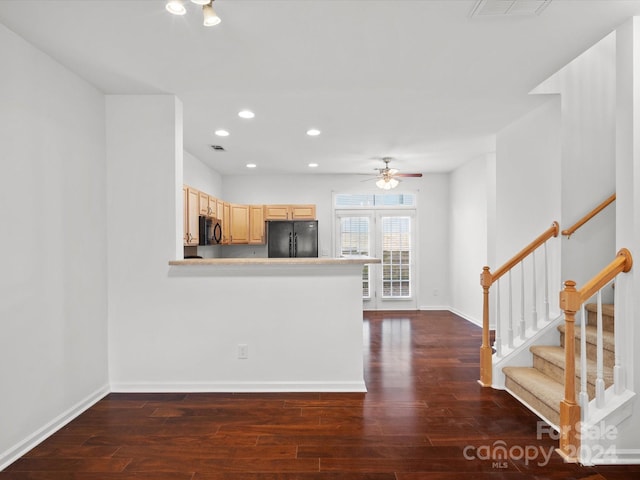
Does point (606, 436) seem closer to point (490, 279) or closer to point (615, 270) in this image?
point (615, 270)

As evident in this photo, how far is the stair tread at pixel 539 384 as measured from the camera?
2.57 m

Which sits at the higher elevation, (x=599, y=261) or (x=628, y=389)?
(x=599, y=261)

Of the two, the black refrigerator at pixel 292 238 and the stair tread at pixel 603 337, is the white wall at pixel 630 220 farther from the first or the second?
the black refrigerator at pixel 292 238

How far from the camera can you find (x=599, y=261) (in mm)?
3213

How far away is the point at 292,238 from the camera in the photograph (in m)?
6.52

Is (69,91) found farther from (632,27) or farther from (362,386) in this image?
(632,27)

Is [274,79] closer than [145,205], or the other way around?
[274,79]

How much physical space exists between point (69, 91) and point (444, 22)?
272 centimetres

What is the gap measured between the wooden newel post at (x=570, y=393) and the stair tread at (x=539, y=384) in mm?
260

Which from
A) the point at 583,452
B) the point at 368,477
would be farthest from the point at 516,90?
the point at 368,477

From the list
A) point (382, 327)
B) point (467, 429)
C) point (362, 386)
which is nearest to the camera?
point (467, 429)

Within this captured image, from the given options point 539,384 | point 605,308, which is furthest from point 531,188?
point 539,384

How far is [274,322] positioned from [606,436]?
2.39 meters

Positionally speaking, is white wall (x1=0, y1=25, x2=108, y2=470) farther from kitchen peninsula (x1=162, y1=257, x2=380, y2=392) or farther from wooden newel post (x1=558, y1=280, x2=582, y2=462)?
wooden newel post (x1=558, y1=280, x2=582, y2=462)
